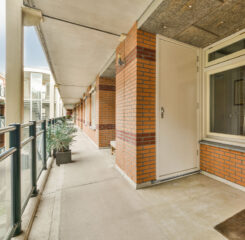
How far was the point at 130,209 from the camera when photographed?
5.82 ft

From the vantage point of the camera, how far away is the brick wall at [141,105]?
7.51 feet

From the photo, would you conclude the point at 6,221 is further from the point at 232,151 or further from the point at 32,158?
the point at 232,151

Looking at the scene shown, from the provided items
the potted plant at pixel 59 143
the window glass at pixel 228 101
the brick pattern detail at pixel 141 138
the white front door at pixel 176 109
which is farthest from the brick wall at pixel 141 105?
the potted plant at pixel 59 143

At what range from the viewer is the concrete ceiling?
5.59ft

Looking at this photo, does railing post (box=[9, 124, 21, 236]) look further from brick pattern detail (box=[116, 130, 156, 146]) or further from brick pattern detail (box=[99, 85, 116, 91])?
brick pattern detail (box=[99, 85, 116, 91])

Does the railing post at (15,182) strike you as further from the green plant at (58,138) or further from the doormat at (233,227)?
the green plant at (58,138)

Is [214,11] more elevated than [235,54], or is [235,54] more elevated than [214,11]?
[214,11]

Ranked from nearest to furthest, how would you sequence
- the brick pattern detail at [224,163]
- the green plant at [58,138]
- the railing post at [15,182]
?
the railing post at [15,182], the brick pattern detail at [224,163], the green plant at [58,138]

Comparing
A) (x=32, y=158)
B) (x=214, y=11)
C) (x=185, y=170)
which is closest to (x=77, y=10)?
(x=214, y=11)

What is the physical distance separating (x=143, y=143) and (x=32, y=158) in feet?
5.59

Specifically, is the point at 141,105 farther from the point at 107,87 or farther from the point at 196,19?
the point at 107,87

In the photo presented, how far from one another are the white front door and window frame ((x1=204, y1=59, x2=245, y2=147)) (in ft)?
0.83

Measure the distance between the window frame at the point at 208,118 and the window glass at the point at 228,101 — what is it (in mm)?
58

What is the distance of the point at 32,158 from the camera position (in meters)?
2.02
